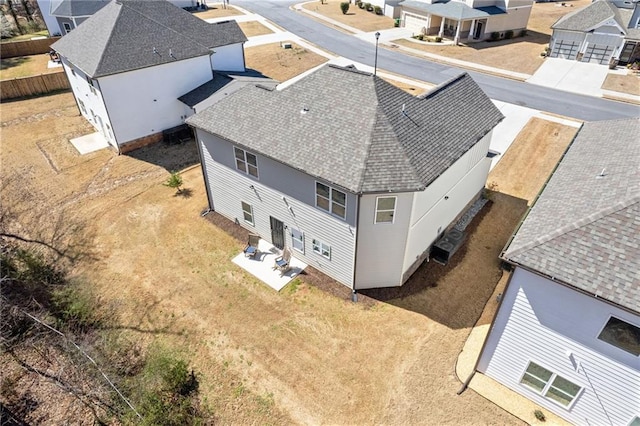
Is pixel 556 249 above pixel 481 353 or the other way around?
above

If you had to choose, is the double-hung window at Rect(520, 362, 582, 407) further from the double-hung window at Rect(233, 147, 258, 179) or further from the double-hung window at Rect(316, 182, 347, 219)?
the double-hung window at Rect(233, 147, 258, 179)

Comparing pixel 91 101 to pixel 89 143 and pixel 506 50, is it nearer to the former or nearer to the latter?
pixel 89 143

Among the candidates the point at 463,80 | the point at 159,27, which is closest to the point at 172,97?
the point at 159,27

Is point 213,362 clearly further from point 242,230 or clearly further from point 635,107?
point 635,107

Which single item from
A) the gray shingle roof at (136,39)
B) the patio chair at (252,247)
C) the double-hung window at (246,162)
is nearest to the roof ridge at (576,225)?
the double-hung window at (246,162)

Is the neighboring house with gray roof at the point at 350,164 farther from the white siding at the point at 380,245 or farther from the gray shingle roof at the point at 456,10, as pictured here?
the gray shingle roof at the point at 456,10

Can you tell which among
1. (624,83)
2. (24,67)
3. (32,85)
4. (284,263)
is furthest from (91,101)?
(624,83)
